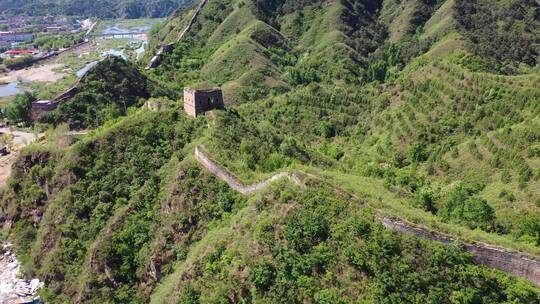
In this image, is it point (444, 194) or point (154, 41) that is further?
point (154, 41)

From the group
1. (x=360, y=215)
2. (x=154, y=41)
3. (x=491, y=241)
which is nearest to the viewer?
(x=491, y=241)

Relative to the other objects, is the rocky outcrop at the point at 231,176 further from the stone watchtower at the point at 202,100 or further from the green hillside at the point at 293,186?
the stone watchtower at the point at 202,100

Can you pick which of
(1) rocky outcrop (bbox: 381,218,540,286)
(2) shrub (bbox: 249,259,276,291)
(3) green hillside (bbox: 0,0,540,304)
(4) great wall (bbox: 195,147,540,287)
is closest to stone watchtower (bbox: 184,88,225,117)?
(3) green hillside (bbox: 0,0,540,304)

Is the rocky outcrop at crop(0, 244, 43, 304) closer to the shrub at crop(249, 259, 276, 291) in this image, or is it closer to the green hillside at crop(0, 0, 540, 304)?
the green hillside at crop(0, 0, 540, 304)

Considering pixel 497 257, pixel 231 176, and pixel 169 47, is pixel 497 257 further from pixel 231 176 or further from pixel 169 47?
pixel 169 47

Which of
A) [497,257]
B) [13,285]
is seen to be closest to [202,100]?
[13,285]

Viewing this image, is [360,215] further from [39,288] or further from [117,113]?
[117,113]

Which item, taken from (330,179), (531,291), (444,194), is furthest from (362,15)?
(531,291)
